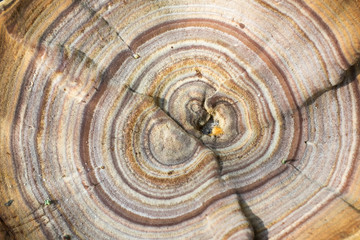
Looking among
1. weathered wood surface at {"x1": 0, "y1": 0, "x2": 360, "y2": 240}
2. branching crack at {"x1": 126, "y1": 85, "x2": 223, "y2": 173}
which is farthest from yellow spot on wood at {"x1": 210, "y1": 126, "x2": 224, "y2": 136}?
branching crack at {"x1": 126, "y1": 85, "x2": 223, "y2": 173}

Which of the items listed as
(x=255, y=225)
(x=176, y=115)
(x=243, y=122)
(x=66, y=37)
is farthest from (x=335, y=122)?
(x=66, y=37)

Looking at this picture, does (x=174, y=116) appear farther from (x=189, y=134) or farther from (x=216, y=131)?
(x=216, y=131)

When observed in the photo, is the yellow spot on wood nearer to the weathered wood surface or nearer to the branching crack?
the weathered wood surface

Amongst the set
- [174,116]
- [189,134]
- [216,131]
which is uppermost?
[174,116]

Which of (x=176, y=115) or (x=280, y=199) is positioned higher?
(x=176, y=115)

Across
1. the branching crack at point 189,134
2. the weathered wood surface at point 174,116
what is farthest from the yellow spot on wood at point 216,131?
the branching crack at point 189,134

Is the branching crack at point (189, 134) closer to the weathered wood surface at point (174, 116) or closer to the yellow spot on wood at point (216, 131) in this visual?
the weathered wood surface at point (174, 116)

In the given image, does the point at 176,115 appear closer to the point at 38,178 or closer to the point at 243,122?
the point at 243,122

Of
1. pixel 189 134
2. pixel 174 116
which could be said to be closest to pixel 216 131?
pixel 189 134
